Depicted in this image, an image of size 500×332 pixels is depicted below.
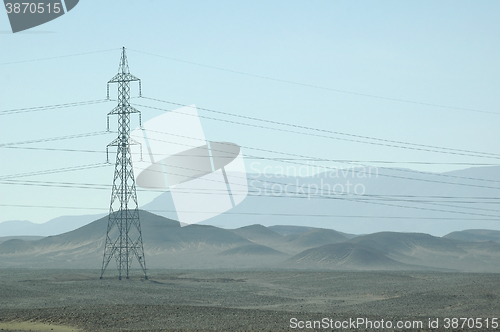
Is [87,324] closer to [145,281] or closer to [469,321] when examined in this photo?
[469,321]

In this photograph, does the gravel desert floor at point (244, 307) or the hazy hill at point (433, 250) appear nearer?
the gravel desert floor at point (244, 307)

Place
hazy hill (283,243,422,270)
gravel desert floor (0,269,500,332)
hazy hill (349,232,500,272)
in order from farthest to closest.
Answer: hazy hill (349,232,500,272), hazy hill (283,243,422,270), gravel desert floor (0,269,500,332)

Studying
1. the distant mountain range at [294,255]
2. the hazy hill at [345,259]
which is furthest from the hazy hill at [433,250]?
the hazy hill at [345,259]

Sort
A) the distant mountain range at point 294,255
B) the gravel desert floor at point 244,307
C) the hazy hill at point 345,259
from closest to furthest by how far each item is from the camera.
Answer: the gravel desert floor at point 244,307, the hazy hill at point 345,259, the distant mountain range at point 294,255

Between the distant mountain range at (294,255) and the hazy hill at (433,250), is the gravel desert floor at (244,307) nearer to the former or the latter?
the distant mountain range at (294,255)

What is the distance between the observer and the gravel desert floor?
33.3 m

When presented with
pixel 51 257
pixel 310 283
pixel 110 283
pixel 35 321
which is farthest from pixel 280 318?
pixel 51 257

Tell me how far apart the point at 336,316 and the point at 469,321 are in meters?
7.97

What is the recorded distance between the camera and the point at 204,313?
124 ft

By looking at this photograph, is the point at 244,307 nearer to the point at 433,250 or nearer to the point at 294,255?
the point at 294,255

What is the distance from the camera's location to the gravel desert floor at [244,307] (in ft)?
109

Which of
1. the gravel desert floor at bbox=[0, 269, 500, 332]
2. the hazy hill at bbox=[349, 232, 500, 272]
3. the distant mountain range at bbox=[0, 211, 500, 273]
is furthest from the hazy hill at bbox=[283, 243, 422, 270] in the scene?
the gravel desert floor at bbox=[0, 269, 500, 332]

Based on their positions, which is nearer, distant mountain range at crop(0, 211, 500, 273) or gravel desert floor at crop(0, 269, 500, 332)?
gravel desert floor at crop(0, 269, 500, 332)

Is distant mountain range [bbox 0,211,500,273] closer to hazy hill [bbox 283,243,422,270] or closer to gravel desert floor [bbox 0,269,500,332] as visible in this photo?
hazy hill [bbox 283,243,422,270]
